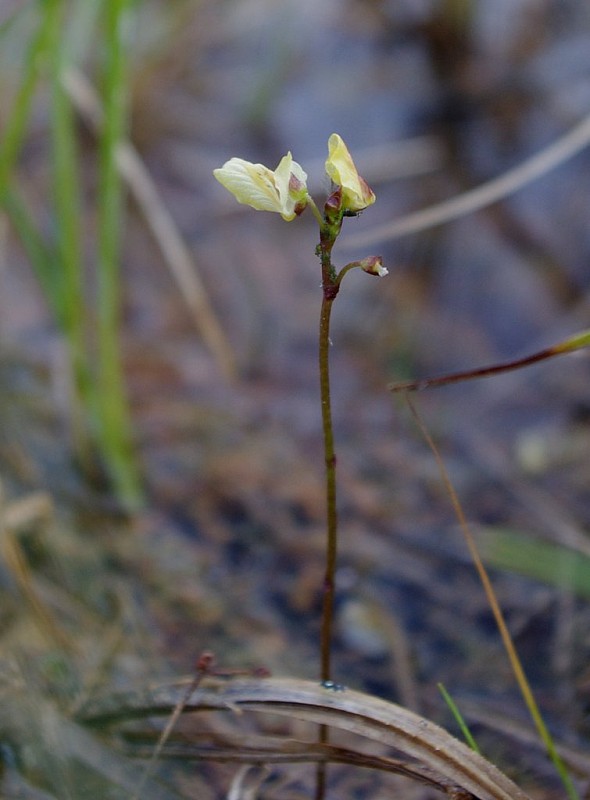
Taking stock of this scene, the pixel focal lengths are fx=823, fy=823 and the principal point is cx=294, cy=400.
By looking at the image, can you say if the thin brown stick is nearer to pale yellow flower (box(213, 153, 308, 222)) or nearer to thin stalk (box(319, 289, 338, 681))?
thin stalk (box(319, 289, 338, 681))

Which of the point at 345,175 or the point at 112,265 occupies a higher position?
the point at 112,265

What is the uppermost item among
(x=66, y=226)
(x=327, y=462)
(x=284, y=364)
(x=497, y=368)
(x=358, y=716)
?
(x=284, y=364)

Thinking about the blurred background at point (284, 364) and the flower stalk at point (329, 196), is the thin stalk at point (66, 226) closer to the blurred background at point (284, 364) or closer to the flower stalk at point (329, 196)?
the blurred background at point (284, 364)

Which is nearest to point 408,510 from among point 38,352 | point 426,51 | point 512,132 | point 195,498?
point 195,498

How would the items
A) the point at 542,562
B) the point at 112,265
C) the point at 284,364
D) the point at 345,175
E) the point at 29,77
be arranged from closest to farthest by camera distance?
the point at 345,175 → the point at 542,562 → the point at 29,77 → the point at 112,265 → the point at 284,364

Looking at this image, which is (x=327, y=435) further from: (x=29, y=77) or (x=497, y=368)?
(x=29, y=77)

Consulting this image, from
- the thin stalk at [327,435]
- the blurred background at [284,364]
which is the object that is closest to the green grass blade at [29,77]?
the blurred background at [284,364]

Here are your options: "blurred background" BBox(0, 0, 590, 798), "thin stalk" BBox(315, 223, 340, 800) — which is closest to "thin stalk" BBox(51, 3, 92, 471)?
"blurred background" BBox(0, 0, 590, 798)

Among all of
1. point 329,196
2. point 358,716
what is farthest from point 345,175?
point 358,716
